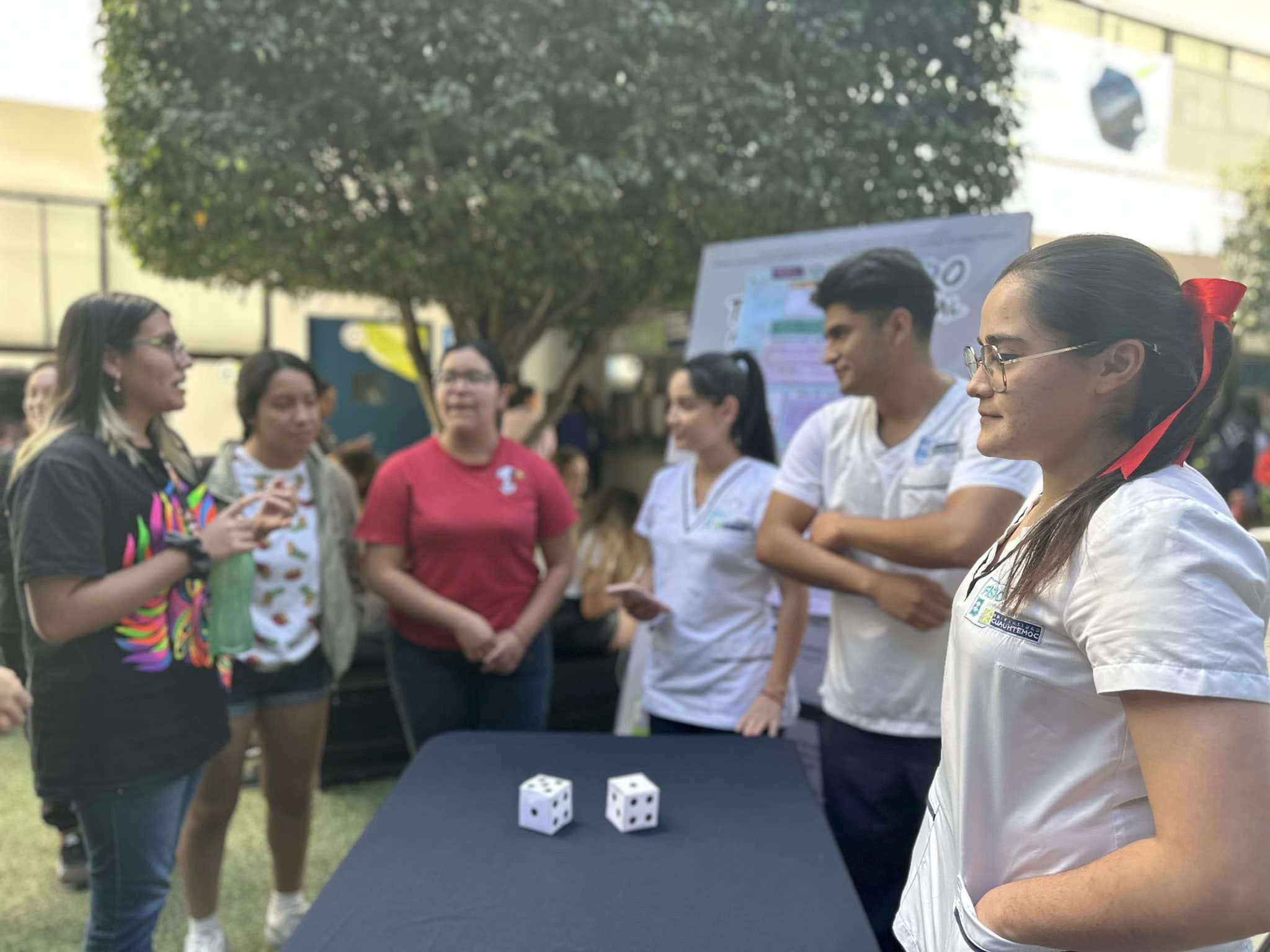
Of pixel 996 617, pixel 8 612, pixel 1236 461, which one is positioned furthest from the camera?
pixel 1236 461

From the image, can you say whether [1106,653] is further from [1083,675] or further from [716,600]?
[716,600]

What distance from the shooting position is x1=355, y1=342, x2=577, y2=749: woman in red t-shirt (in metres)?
2.25

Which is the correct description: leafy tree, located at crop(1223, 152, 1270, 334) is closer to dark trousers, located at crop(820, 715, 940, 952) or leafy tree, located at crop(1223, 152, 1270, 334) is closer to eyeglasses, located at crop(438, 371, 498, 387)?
dark trousers, located at crop(820, 715, 940, 952)

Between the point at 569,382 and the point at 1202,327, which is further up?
the point at 569,382

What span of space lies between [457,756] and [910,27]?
4927 millimetres

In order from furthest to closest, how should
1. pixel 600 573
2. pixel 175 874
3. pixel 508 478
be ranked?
pixel 600 573, pixel 175 874, pixel 508 478

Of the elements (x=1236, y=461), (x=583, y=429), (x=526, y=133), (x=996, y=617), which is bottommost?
(x=1236, y=461)

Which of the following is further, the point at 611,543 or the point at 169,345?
the point at 611,543

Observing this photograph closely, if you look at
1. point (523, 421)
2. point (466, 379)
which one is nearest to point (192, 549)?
point (466, 379)

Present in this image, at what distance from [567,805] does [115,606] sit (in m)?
0.91

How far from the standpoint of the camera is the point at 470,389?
2281mm

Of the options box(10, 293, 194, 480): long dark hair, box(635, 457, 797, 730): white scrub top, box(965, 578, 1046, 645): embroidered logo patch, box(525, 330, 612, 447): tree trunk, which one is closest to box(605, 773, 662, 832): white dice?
box(635, 457, 797, 730): white scrub top

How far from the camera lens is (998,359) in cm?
93

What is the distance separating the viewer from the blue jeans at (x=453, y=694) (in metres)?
2.29
